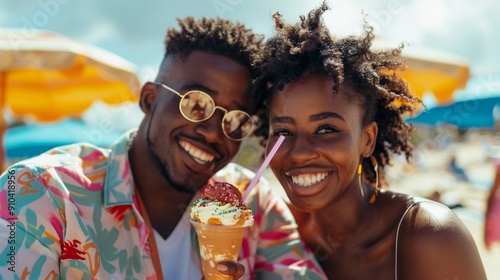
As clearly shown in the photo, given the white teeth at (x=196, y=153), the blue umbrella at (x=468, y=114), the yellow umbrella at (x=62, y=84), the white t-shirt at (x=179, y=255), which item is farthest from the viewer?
Result: the blue umbrella at (x=468, y=114)

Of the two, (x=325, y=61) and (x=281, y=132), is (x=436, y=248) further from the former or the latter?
(x=325, y=61)

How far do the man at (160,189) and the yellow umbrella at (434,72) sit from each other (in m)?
4.57

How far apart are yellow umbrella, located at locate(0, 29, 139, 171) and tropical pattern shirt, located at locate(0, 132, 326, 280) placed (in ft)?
13.2

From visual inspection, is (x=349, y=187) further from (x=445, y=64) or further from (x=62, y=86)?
(x=62, y=86)

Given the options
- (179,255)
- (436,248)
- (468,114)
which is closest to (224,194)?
(179,255)

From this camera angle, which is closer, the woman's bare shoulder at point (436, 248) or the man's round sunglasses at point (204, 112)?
the woman's bare shoulder at point (436, 248)

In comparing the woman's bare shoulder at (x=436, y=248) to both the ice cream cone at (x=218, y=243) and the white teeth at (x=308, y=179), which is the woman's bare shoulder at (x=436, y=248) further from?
the ice cream cone at (x=218, y=243)

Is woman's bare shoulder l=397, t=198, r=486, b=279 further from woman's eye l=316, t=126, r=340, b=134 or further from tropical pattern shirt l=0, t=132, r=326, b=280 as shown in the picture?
woman's eye l=316, t=126, r=340, b=134

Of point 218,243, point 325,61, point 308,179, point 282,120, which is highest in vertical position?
point 325,61

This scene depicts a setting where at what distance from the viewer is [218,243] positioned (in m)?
2.10

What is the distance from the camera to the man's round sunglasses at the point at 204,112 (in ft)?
8.70

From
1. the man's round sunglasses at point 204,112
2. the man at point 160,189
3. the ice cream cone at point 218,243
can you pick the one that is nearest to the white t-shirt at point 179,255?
the man at point 160,189

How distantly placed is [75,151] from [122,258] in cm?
64

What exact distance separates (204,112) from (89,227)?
2.83ft
